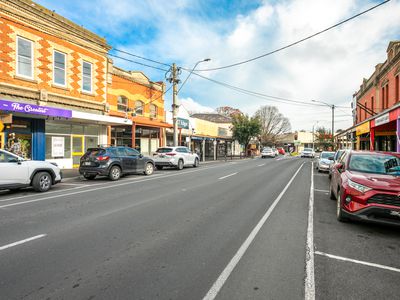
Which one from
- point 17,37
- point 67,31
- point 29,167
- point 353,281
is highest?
point 67,31

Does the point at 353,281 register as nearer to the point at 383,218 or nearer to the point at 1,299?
the point at 383,218

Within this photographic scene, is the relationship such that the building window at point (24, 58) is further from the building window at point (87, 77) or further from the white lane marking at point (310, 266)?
the white lane marking at point (310, 266)

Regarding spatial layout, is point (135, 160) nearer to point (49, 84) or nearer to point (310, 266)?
point (49, 84)

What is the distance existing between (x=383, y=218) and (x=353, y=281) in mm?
2244

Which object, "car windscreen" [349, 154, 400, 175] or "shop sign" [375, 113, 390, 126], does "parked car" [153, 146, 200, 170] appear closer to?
"shop sign" [375, 113, 390, 126]

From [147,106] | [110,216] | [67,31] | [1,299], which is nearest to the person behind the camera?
[1,299]

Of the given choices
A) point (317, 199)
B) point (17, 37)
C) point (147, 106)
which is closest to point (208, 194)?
point (317, 199)

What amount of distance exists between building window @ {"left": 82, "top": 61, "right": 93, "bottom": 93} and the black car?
7296 mm

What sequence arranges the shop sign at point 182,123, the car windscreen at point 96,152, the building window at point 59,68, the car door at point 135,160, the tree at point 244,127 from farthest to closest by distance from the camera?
the tree at point 244,127 → the shop sign at point 182,123 → the building window at point 59,68 → the car door at point 135,160 → the car windscreen at point 96,152

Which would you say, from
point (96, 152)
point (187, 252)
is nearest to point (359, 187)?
point (187, 252)

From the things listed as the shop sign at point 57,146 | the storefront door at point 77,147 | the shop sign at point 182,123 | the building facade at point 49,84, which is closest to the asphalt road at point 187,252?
the building facade at point 49,84

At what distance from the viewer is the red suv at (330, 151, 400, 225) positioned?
487cm

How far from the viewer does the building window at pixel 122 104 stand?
21527mm

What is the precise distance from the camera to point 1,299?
2.80m
